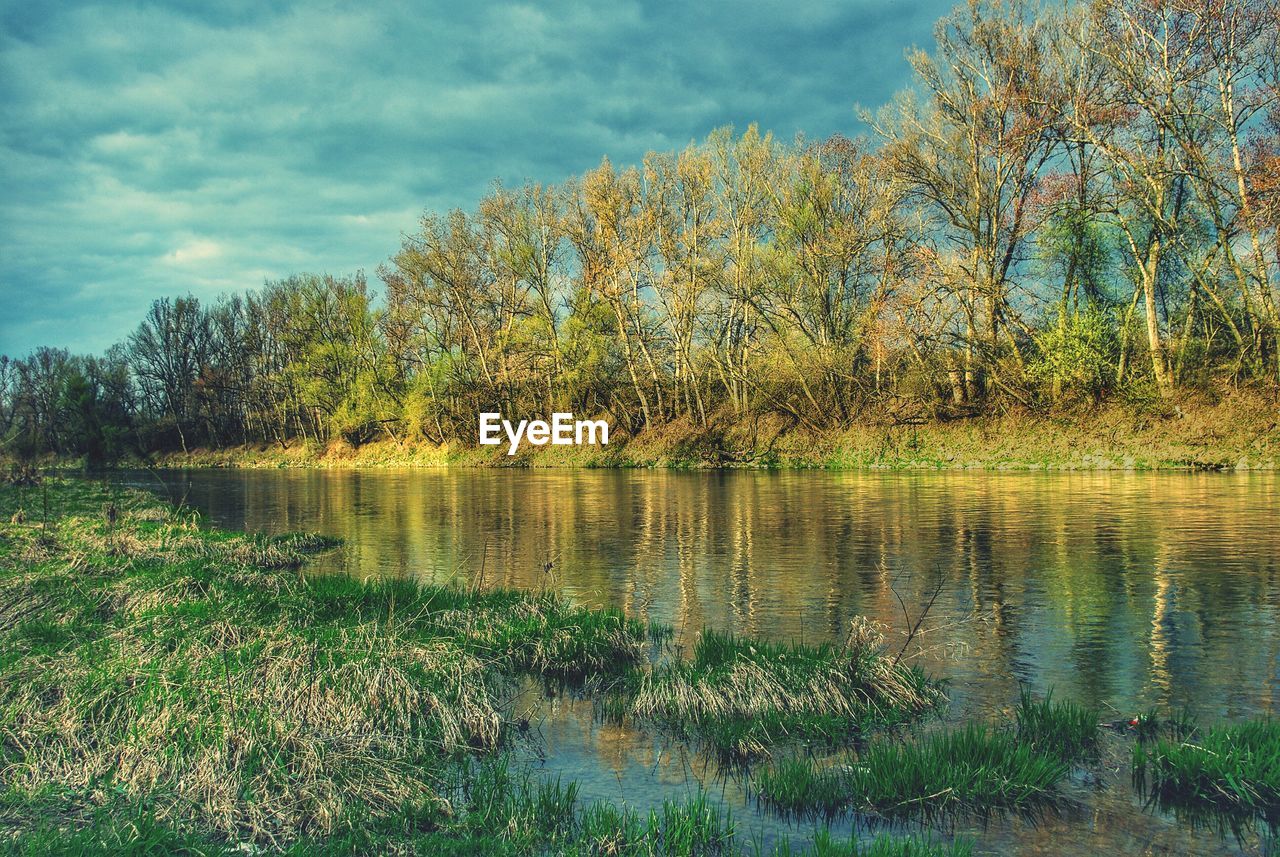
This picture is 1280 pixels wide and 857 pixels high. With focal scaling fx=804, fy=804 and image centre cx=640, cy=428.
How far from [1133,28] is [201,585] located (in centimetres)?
3975

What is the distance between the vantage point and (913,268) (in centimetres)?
4056

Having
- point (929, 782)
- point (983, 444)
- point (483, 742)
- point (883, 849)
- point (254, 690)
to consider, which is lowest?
point (483, 742)

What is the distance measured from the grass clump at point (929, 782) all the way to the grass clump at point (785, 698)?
92cm

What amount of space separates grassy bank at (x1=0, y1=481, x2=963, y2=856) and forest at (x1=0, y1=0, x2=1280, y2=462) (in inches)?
857

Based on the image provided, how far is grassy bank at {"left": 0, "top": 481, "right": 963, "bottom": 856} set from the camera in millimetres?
5168

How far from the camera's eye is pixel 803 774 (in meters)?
5.91

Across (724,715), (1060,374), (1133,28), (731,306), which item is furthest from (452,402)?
(724,715)

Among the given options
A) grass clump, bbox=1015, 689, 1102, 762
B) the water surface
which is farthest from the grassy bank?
grass clump, bbox=1015, 689, 1102, 762

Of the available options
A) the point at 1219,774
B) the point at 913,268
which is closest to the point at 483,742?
the point at 1219,774

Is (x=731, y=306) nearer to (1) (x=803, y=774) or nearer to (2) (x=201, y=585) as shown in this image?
(2) (x=201, y=585)

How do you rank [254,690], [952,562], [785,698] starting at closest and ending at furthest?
[254,690] < [785,698] < [952,562]

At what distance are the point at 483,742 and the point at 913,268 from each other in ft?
125

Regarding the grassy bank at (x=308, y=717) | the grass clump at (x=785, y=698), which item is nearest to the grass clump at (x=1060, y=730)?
the grass clump at (x=785, y=698)

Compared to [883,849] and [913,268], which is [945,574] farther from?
[913,268]
